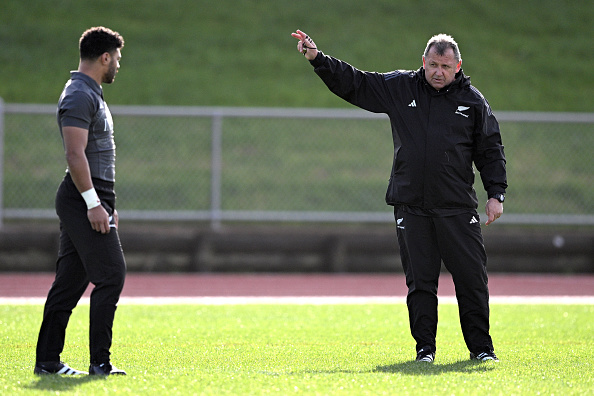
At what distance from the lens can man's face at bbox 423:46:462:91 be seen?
205 inches

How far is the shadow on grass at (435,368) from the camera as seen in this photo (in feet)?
15.7

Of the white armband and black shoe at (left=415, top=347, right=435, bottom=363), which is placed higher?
the white armband

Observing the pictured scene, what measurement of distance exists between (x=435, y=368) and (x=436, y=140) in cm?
138

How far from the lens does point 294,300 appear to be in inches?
346

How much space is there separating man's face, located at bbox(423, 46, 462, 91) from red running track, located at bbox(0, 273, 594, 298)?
460 centimetres

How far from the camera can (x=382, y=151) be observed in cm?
1370

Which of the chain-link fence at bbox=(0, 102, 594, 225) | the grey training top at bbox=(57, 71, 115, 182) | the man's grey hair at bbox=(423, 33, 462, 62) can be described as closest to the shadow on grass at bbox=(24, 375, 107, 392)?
the grey training top at bbox=(57, 71, 115, 182)

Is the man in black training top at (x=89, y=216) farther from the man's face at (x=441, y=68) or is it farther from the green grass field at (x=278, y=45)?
the green grass field at (x=278, y=45)

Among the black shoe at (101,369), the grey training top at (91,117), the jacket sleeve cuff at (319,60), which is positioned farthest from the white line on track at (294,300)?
the grey training top at (91,117)

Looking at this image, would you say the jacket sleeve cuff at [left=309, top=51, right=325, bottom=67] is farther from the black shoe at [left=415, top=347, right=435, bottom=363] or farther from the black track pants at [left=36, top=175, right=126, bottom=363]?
the black shoe at [left=415, top=347, right=435, bottom=363]

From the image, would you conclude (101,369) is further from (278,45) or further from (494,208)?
(278,45)

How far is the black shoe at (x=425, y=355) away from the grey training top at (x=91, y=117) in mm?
2163

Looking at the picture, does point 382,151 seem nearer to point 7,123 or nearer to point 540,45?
point 7,123

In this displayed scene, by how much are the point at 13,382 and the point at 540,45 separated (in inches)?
647
